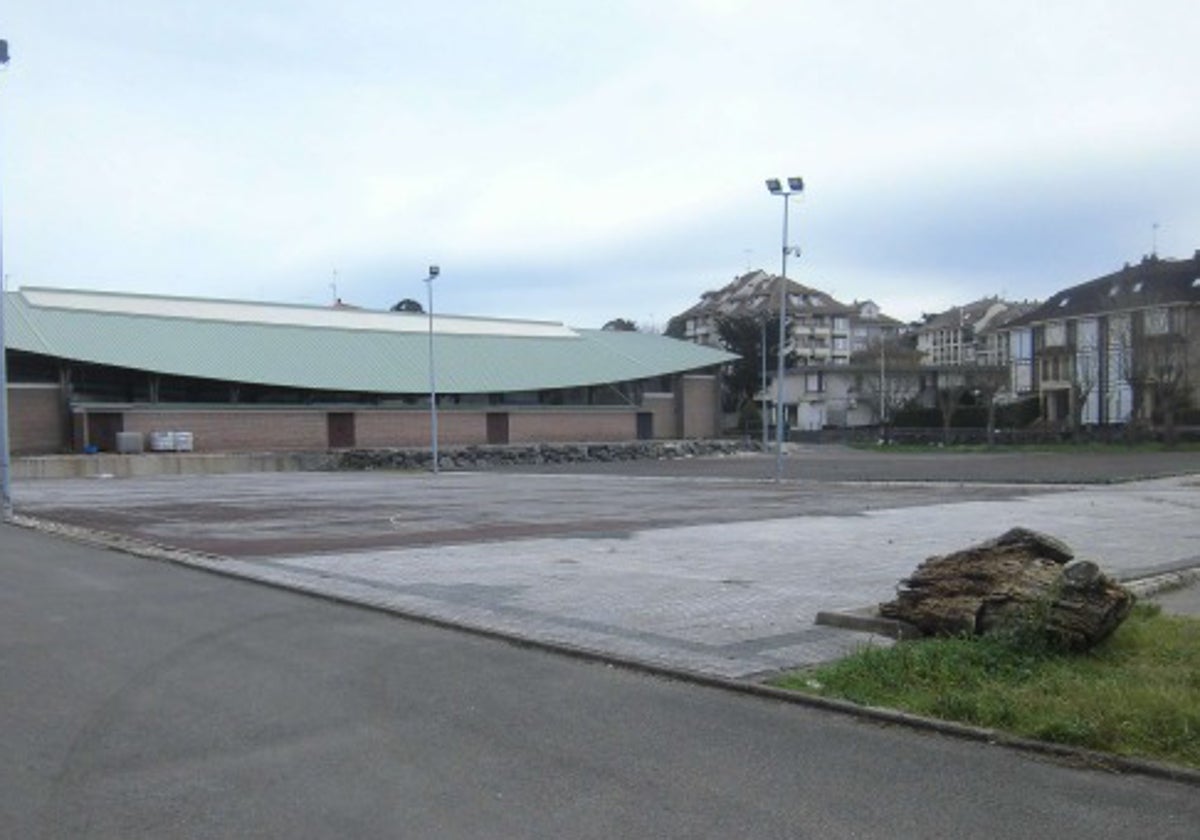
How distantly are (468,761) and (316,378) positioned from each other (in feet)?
227

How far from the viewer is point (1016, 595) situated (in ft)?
27.8

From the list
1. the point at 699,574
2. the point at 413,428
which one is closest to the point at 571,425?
the point at 413,428

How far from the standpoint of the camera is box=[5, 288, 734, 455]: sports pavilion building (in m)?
64.4

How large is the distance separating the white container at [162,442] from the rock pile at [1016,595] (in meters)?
59.9

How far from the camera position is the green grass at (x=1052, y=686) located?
247 inches

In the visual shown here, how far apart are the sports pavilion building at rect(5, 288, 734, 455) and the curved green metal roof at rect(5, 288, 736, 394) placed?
14cm

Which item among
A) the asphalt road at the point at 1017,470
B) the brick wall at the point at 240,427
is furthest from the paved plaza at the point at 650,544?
the brick wall at the point at 240,427

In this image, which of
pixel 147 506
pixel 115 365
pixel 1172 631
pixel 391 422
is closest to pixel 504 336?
pixel 391 422

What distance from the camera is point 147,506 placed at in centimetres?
3023

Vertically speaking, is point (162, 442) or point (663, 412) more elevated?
point (663, 412)

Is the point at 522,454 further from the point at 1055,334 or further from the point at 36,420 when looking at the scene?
the point at 1055,334

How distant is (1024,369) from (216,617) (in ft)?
298

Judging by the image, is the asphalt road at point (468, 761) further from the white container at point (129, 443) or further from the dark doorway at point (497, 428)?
the dark doorway at point (497, 428)

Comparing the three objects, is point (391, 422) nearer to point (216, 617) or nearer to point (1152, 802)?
point (216, 617)
